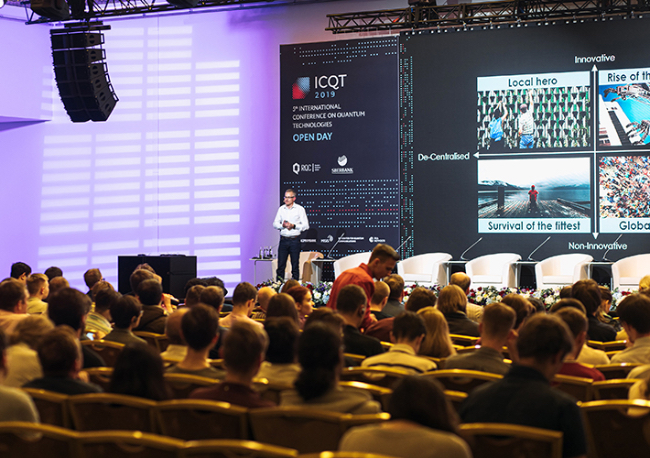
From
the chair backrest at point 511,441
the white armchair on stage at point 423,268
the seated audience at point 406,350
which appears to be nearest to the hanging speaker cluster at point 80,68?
the white armchair on stage at point 423,268

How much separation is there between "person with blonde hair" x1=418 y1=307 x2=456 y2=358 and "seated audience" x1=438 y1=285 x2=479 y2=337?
2.80ft

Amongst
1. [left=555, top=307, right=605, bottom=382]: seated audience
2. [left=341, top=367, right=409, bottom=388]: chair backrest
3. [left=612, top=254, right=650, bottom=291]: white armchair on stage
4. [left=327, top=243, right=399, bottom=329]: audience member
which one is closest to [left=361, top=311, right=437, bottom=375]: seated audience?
[left=341, top=367, right=409, bottom=388]: chair backrest

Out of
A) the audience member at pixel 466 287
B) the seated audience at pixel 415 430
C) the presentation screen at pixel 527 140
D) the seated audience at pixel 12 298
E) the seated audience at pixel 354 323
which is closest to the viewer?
the seated audience at pixel 415 430

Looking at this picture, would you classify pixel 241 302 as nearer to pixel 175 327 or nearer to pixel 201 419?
pixel 175 327

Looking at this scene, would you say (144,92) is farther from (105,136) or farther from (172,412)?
(172,412)

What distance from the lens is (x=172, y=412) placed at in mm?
2184

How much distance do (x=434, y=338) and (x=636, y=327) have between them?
3.23 ft

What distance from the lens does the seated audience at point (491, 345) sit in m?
2.92

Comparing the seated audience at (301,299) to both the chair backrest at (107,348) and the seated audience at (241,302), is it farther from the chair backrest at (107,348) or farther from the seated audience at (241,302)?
the chair backrest at (107,348)

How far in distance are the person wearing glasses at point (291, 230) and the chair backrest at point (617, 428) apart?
8208 millimetres

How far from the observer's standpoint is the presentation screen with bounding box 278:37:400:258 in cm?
1042

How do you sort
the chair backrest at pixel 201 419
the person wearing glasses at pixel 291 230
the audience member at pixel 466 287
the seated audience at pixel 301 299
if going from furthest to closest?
1. the person wearing glasses at pixel 291 230
2. the audience member at pixel 466 287
3. the seated audience at pixel 301 299
4. the chair backrest at pixel 201 419

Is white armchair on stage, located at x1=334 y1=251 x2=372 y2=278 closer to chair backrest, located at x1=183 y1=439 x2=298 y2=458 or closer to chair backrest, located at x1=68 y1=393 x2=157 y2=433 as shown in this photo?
chair backrest, located at x1=68 y1=393 x2=157 y2=433

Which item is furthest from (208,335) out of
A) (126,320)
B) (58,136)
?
(58,136)
